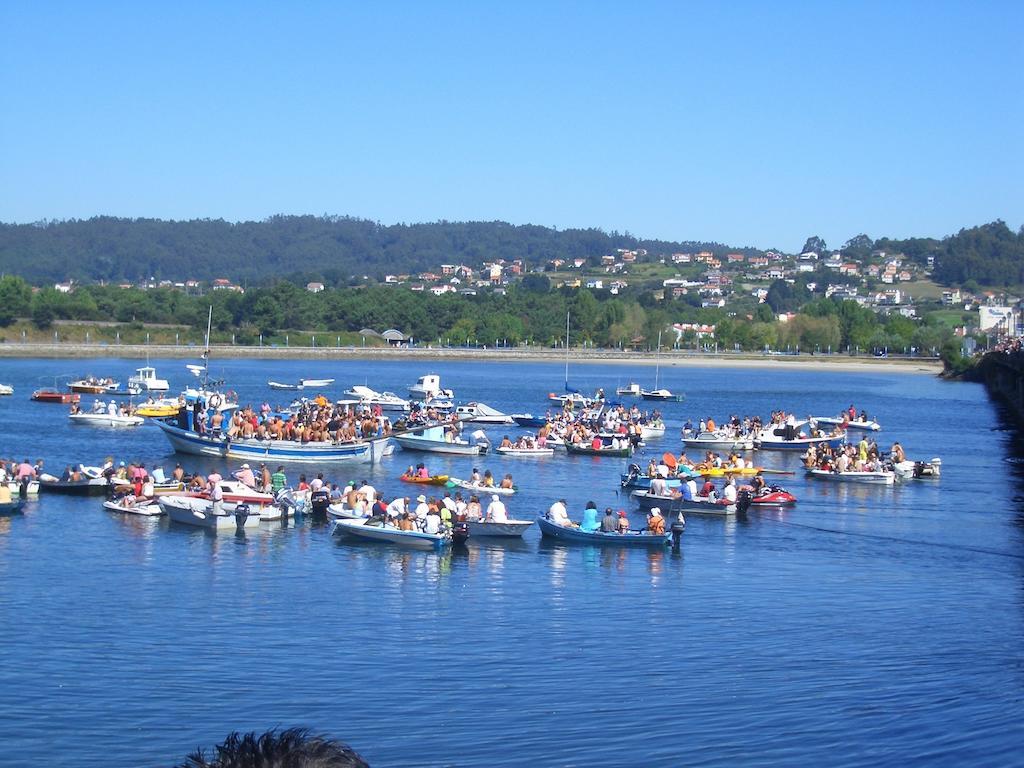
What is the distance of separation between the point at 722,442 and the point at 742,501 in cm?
2185

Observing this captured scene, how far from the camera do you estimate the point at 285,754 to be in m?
4.97

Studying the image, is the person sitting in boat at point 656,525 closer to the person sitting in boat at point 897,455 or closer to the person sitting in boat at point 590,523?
the person sitting in boat at point 590,523

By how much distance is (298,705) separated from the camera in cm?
1917

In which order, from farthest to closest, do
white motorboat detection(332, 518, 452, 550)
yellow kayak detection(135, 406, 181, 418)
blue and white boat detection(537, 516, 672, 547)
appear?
yellow kayak detection(135, 406, 181, 418) → blue and white boat detection(537, 516, 672, 547) → white motorboat detection(332, 518, 452, 550)

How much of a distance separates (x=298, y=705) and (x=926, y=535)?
77.1ft

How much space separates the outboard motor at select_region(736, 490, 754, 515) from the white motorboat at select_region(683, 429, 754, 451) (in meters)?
21.2

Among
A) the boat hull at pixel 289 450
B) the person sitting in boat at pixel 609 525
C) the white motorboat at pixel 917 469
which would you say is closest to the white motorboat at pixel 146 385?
the boat hull at pixel 289 450

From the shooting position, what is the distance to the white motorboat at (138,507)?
35781 mm

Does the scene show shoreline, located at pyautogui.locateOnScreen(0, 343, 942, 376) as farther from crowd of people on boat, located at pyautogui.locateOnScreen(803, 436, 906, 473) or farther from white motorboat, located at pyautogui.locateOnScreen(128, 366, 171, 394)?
crowd of people on boat, located at pyautogui.locateOnScreen(803, 436, 906, 473)

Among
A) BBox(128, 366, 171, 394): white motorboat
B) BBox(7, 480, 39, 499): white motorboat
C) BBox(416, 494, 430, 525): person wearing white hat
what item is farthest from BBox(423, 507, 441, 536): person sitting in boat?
BBox(128, 366, 171, 394): white motorboat

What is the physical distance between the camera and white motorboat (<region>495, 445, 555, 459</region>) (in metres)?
55.3

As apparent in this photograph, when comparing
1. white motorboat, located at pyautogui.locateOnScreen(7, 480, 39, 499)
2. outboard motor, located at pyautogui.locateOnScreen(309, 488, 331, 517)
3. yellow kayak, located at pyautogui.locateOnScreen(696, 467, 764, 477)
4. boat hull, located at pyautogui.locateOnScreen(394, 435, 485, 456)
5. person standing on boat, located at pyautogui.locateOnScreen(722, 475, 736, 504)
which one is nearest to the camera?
outboard motor, located at pyautogui.locateOnScreen(309, 488, 331, 517)

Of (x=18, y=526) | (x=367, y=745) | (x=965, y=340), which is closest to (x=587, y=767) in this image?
(x=367, y=745)

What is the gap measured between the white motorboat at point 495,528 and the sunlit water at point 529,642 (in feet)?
2.79
